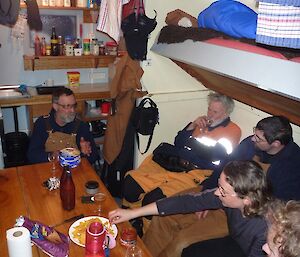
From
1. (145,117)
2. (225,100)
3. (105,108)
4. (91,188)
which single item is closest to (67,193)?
(91,188)

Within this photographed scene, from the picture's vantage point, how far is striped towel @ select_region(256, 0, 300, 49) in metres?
1.28

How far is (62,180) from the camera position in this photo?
6.12 ft

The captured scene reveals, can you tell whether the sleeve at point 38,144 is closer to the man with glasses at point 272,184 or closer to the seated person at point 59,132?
the seated person at point 59,132

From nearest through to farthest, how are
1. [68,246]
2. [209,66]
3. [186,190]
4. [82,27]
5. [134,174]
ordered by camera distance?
[68,246] → [209,66] → [186,190] → [134,174] → [82,27]

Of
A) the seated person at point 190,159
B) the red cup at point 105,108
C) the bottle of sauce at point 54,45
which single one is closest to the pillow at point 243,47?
the seated person at point 190,159

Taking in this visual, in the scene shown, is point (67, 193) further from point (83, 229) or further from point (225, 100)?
point (225, 100)

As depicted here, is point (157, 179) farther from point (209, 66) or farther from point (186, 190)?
point (209, 66)

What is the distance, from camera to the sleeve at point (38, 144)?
105 inches

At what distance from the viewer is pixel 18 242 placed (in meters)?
1.28

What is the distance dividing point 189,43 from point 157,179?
3.54 feet

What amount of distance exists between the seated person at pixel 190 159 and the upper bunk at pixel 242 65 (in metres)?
0.22

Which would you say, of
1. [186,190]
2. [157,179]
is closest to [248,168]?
[186,190]

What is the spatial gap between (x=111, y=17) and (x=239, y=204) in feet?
5.73

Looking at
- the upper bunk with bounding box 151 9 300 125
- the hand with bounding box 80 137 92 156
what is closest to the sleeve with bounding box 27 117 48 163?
the hand with bounding box 80 137 92 156
